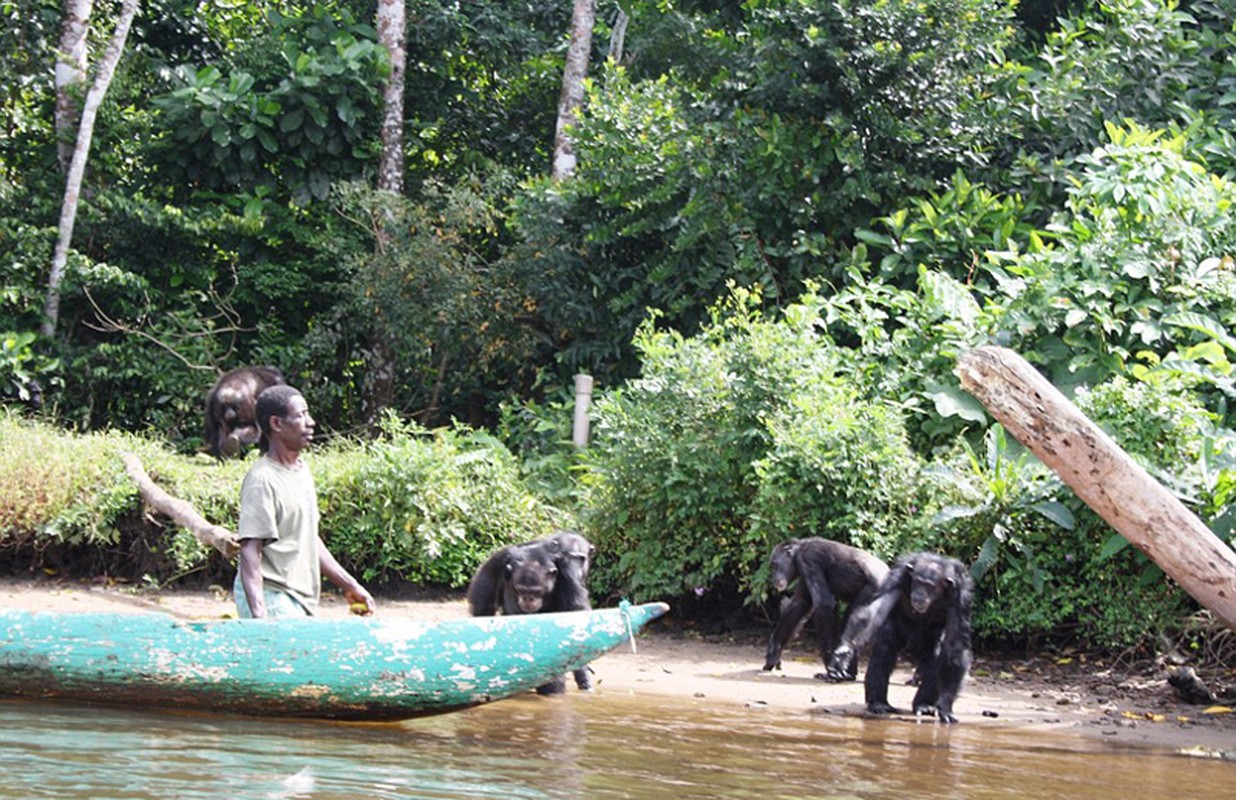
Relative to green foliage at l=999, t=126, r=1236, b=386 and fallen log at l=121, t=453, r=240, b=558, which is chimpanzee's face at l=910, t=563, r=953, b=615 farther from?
fallen log at l=121, t=453, r=240, b=558

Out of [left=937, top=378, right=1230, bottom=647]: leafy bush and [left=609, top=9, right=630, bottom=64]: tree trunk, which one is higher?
[left=609, top=9, right=630, bottom=64]: tree trunk

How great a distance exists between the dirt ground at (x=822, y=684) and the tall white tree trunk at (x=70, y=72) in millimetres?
7522

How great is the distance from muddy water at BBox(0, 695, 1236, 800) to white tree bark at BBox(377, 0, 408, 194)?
11.0 metres

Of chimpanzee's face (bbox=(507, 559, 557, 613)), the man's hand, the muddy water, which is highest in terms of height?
chimpanzee's face (bbox=(507, 559, 557, 613))

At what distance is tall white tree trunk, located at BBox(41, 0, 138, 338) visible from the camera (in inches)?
676

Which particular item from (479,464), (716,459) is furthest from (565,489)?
(716,459)

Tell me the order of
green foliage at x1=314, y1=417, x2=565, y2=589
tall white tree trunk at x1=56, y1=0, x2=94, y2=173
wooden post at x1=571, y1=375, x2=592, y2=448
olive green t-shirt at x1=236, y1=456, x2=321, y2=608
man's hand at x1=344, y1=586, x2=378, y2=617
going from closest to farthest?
olive green t-shirt at x1=236, y1=456, x2=321, y2=608 < man's hand at x1=344, y1=586, x2=378, y2=617 < green foliage at x1=314, y1=417, x2=565, y2=589 < wooden post at x1=571, y1=375, x2=592, y2=448 < tall white tree trunk at x1=56, y1=0, x2=94, y2=173

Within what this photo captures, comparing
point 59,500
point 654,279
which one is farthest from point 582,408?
point 59,500

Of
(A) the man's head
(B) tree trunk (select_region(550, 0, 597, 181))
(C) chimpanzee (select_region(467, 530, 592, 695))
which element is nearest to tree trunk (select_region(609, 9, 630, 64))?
(B) tree trunk (select_region(550, 0, 597, 181))

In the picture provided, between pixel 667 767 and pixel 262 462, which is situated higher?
pixel 262 462

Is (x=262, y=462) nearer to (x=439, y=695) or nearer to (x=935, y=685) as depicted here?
(x=439, y=695)

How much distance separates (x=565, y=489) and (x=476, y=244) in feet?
19.3

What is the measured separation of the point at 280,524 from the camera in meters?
7.43

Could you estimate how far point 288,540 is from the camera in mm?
7492
